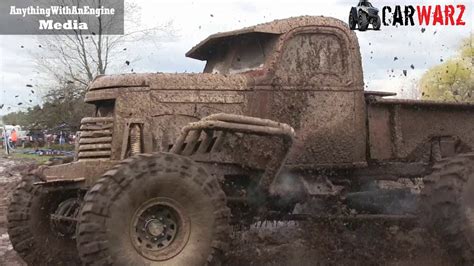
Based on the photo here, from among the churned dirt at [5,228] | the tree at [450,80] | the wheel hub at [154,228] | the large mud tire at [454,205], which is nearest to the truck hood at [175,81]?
the wheel hub at [154,228]

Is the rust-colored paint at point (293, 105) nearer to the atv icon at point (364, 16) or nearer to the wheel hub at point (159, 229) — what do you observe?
the wheel hub at point (159, 229)

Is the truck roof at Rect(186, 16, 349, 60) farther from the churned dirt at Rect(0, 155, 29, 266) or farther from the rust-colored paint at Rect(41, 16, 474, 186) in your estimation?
the churned dirt at Rect(0, 155, 29, 266)

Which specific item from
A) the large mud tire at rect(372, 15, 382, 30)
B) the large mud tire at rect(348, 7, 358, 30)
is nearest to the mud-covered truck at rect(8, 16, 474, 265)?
the large mud tire at rect(348, 7, 358, 30)

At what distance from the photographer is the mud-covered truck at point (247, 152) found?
221 inches

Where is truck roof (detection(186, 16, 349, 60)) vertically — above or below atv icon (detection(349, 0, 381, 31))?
below

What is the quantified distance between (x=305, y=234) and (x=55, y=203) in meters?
3.12

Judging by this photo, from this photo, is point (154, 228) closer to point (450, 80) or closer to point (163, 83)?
point (163, 83)

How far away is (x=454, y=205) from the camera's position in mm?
6461

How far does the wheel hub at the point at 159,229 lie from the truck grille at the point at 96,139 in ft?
3.44

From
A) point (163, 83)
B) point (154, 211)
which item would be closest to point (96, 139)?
point (163, 83)

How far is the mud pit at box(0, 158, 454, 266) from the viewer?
23.7ft

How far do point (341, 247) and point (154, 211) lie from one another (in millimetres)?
2988

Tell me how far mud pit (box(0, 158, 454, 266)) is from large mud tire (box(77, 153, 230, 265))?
1607mm

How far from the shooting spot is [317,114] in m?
6.90
